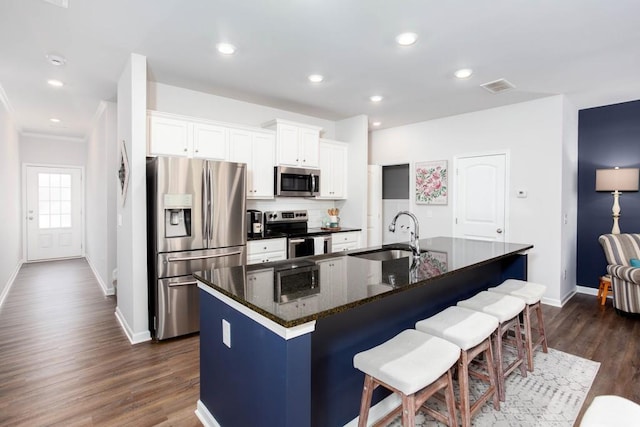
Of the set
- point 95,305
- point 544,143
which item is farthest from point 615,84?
point 95,305

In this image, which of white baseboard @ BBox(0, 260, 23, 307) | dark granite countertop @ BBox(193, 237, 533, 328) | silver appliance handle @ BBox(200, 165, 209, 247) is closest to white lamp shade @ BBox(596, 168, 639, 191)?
dark granite countertop @ BBox(193, 237, 533, 328)

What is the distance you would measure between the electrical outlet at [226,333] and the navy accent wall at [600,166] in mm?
5367

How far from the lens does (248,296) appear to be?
1.51 meters

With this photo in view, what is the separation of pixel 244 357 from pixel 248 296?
0.32m

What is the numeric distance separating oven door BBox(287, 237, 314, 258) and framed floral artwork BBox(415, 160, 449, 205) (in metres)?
2.20

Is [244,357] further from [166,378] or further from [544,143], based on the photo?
[544,143]

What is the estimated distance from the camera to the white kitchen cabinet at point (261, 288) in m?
1.43

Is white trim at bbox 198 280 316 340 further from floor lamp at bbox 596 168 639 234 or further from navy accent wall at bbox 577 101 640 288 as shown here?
navy accent wall at bbox 577 101 640 288

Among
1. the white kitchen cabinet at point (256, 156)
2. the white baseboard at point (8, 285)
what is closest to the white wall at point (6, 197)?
the white baseboard at point (8, 285)

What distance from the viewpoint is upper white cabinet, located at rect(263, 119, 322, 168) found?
4.41 meters

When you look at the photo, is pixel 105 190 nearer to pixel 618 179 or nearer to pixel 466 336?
pixel 466 336

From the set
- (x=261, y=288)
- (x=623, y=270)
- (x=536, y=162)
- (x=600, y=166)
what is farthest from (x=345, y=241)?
(x=600, y=166)

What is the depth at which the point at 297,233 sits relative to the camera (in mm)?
4547

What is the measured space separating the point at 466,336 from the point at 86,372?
2818 mm
